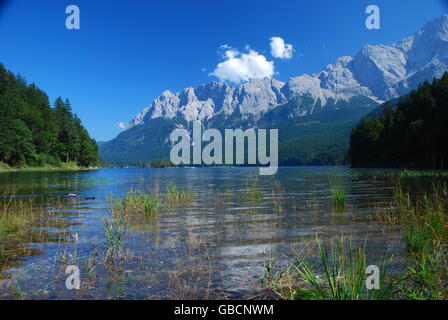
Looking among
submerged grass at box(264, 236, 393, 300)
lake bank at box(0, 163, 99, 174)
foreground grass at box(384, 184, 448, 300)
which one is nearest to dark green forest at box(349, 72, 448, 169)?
foreground grass at box(384, 184, 448, 300)

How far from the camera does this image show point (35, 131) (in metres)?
94.0

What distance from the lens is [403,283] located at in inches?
239

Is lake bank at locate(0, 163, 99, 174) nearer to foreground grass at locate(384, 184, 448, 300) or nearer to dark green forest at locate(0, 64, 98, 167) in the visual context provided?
dark green forest at locate(0, 64, 98, 167)

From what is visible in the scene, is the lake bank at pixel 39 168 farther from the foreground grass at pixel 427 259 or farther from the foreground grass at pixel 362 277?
the foreground grass at pixel 427 259

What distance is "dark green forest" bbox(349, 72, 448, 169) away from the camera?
58156 mm

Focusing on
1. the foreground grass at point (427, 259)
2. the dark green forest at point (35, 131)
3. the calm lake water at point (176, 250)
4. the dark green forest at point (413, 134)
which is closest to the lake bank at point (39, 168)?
the dark green forest at point (35, 131)

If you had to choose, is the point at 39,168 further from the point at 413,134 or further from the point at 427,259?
the point at 413,134

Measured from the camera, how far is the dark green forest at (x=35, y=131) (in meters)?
77.8

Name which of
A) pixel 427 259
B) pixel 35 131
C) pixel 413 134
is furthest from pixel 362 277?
pixel 35 131

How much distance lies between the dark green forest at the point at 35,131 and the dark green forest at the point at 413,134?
89.8m

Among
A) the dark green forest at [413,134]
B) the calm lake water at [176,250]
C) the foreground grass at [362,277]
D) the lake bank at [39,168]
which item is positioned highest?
the dark green forest at [413,134]

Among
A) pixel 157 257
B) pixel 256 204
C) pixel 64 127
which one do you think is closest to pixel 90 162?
pixel 64 127

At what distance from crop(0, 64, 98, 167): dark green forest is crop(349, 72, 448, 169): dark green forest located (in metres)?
89.8
